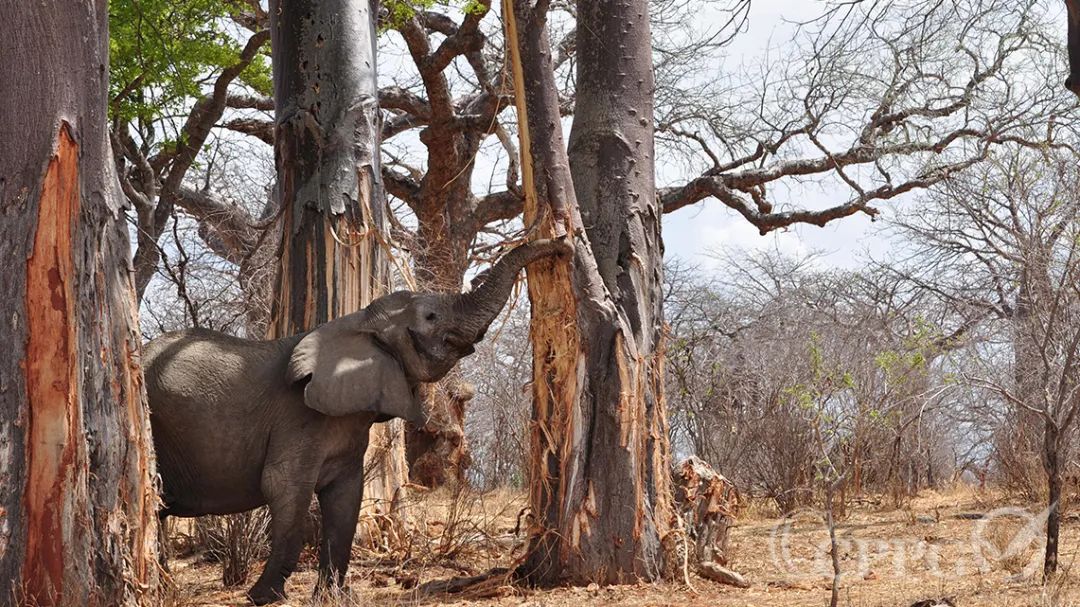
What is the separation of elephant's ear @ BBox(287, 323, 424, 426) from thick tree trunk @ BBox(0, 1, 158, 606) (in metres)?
1.02

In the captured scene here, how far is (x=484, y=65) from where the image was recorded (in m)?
16.7

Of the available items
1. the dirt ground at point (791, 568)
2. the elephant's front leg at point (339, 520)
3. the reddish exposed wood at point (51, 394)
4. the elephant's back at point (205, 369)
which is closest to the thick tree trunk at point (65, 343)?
the reddish exposed wood at point (51, 394)

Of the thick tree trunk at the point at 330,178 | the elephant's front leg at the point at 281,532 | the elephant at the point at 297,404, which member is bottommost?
the elephant's front leg at the point at 281,532

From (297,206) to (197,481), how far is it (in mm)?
3027

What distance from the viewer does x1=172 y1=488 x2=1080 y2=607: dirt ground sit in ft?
21.0

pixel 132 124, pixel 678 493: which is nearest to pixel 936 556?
pixel 678 493

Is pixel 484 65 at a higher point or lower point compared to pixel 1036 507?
higher

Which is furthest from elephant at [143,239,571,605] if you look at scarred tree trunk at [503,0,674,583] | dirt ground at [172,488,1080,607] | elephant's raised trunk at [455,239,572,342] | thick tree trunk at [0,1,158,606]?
thick tree trunk at [0,1,158,606]

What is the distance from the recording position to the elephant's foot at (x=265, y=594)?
21.8 feet

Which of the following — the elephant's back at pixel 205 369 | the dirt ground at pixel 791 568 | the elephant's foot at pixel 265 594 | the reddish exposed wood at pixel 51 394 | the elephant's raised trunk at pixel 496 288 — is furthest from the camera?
the elephant's raised trunk at pixel 496 288

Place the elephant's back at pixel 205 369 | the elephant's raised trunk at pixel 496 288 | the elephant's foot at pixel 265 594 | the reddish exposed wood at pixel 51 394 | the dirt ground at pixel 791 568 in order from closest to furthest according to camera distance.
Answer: the reddish exposed wood at pixel 51 394, the dirt ground at pixel 791 568, the elephant's foot at pixel 265 594, the elephant's back at pixel 205 369, the elephant's raised trunk at pixel 496 288

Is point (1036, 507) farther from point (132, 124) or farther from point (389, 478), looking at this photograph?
point (132, 124)

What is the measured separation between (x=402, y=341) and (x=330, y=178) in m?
2.68

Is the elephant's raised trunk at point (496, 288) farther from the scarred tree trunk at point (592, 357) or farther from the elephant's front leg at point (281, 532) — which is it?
the elephant's front leg at point (281, 532)
